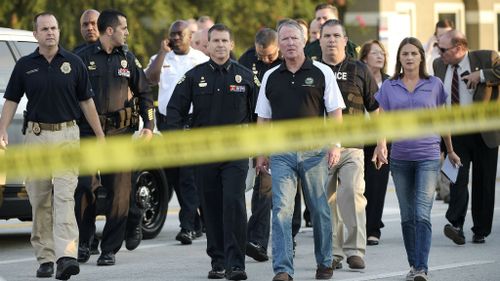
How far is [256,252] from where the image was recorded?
514 inches

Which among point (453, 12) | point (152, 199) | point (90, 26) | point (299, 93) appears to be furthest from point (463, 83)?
point (453, 12)

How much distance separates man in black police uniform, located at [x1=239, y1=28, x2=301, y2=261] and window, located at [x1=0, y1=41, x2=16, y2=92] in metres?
2.05

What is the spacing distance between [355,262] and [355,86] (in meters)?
1.42

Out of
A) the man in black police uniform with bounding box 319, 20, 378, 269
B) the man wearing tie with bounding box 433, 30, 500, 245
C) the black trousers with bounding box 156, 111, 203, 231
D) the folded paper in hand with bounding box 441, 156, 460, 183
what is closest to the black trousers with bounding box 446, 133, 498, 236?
the man wearing tie with bounding box 433, 30, 500, 245

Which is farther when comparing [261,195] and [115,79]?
[261,195]

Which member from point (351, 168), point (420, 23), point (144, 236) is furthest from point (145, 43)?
point (351, 168)

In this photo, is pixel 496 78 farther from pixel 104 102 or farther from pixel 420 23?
pixel 420 23

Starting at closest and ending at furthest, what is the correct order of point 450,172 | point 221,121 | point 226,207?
point 226,207, point 221,121, point 450,172

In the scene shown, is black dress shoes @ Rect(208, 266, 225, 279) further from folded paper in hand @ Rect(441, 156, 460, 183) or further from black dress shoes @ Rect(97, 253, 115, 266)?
folded paper in hand @ Rect(441, 156, 460, 183)

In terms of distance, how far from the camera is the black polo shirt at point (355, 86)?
41.8ft

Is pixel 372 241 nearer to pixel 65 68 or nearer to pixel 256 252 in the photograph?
pixel 256 252

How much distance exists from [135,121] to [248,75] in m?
1.53

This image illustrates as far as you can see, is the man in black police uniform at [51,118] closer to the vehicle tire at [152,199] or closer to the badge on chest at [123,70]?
the badge on chest at [123,70]

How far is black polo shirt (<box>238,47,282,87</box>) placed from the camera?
13.9 meters
